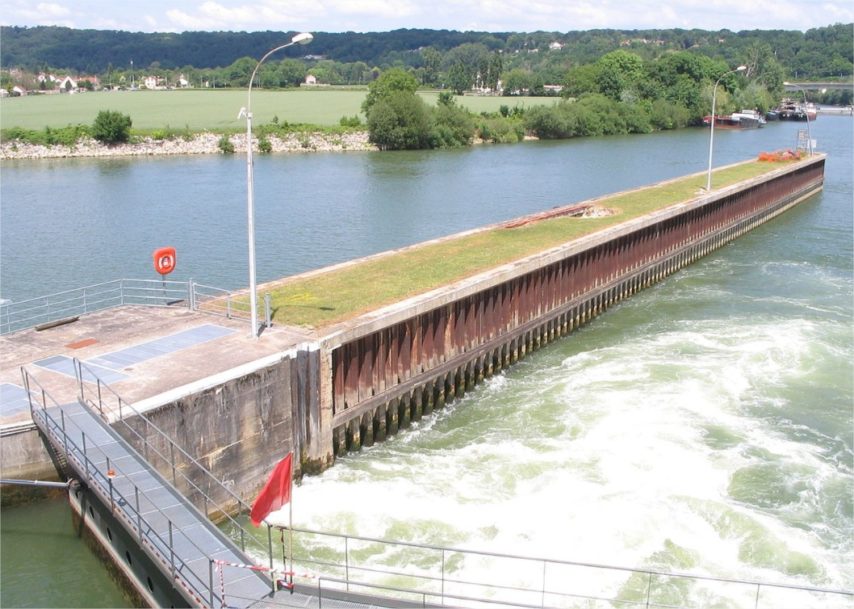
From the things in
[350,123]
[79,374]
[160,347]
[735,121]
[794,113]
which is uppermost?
[794,113]

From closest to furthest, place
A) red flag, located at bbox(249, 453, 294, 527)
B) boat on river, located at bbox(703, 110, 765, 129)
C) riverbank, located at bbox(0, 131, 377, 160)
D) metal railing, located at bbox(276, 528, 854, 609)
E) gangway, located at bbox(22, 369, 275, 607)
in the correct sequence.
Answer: red flag, located at bbox(249, 453, 294, 527) < gangway, located at bbox(22, 369, 275, 607) < metal railing, located at bbox(276, 528, 854, 609) < riverbank, located at bbox(0, 131, 377, 160) < boat on river, located at bbox(703, 110, 765, 129)

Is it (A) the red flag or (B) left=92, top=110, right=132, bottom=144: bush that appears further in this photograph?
(B) left=92, top=110, right=132, bottom=144: bush

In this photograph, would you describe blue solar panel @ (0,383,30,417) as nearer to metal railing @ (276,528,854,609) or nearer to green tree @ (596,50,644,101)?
metal railing @ (276,528,854,609)

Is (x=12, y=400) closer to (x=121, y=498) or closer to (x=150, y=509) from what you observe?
(x=121, y=498)

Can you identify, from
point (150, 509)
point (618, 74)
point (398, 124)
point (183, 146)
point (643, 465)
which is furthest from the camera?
point (618, 74)

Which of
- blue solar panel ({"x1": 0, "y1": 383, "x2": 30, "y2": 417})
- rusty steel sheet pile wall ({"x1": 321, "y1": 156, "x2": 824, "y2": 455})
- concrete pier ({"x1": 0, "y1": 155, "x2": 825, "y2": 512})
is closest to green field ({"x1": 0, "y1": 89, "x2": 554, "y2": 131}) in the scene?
rusty steel sheet pile wall ({"x1": 321, "y1": 156, "x2": 824, "y2": 455})

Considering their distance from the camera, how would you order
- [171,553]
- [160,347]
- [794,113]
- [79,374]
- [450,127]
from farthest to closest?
[794,113]
[450,127]
[160,347]
[79,374]
[171,553]

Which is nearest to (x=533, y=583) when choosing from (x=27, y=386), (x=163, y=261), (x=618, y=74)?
(x=27, y=386)
